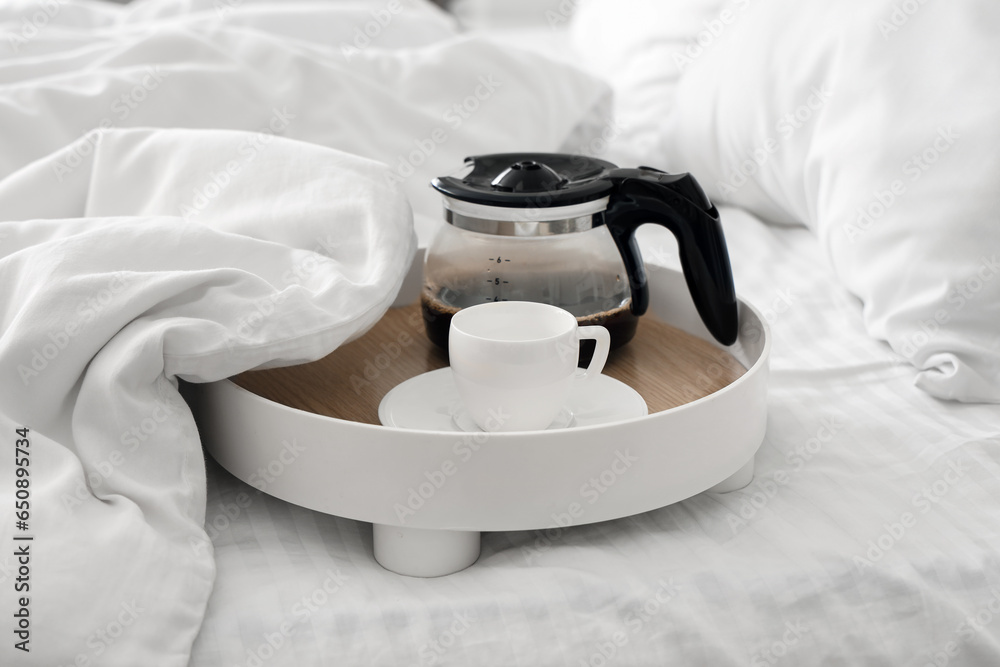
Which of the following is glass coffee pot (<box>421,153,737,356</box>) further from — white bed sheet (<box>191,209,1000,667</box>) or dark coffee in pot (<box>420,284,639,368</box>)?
white bed sheet (<box>191,209,1000,667</box>)

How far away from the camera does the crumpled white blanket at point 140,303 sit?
0.46 meters

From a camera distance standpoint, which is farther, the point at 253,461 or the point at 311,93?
the point at 311,93

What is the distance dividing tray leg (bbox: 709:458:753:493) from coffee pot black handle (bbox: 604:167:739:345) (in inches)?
4.9

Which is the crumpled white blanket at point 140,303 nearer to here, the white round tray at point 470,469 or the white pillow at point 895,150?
the white round tray at point 470,469

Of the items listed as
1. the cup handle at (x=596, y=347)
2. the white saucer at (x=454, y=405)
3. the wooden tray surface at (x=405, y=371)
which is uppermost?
the cup handle at (x=596, y=347)

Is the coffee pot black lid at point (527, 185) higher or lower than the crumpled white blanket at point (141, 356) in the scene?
higher

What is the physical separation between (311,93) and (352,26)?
17.3 inches

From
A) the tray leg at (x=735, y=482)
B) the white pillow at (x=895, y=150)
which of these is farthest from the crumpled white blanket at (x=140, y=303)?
the white pillow at (x=895, y=150)

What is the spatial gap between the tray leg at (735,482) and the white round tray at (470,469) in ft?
0.12

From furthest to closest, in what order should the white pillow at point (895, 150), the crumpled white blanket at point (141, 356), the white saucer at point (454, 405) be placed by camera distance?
the white pillow at point (895, 150) → the white saucer at point (454, 405) → the crumpled white blanket at point (141, 356)

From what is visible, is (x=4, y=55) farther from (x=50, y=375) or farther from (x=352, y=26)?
(x=50, y=375)

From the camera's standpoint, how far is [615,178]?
26.0 inches

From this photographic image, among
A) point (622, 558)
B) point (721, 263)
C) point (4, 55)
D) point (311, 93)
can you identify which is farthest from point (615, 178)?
point (4, 55)

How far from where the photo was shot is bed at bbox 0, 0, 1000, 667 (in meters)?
0.49
